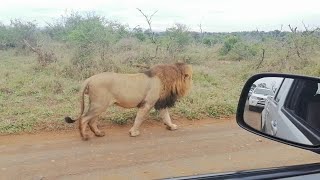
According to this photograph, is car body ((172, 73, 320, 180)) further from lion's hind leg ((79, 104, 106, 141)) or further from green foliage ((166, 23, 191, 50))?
green foliage ((166, 23, 191, 50))

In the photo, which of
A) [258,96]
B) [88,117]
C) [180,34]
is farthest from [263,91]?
[180,34]

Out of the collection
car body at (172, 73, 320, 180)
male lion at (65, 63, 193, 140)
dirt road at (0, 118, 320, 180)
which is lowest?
dirt road at (0, 118, 320, 180)

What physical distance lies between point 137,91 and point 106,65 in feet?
15.2

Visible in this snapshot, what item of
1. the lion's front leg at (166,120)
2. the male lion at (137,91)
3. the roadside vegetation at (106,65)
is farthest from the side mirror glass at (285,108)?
the roadside vegetation at (106,65)

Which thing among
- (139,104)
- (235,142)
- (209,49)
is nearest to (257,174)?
(235,142)

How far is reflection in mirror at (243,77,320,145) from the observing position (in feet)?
5.70

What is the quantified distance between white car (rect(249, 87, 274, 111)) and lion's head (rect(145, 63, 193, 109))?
4.27m

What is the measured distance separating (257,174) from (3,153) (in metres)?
4.43

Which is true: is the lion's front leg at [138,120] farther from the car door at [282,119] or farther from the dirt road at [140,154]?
the car door at [282,119]

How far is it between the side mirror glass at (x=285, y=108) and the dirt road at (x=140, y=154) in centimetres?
245

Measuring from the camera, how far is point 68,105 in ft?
→ 25.0

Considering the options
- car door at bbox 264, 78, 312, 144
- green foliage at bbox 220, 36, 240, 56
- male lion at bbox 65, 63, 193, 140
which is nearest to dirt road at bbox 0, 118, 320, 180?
male lion at bbox 65, 63, 193, 140

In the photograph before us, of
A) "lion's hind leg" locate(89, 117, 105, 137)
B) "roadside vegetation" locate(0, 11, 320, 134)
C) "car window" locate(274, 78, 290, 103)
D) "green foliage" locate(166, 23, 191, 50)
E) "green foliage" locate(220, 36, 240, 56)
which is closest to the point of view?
"car window" locate(274, 78, 290, 103)

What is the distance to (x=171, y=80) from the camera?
654 centimetres
